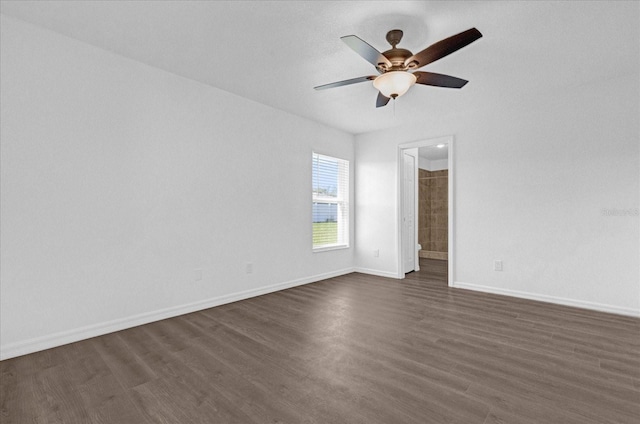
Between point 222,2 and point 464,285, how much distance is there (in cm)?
423

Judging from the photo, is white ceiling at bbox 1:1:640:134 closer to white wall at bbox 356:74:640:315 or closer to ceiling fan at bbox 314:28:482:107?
ceiling fan at bbox 314:28:482:107

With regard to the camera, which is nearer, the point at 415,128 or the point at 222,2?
the point at 222,2

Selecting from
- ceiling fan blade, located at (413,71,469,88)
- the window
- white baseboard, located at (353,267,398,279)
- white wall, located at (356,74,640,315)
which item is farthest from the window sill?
ceiling fan blade, located at (413,71,469,88)

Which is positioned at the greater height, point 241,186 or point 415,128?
point 415,128

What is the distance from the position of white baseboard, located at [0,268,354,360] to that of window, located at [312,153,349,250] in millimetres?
1278

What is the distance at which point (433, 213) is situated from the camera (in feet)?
24.8

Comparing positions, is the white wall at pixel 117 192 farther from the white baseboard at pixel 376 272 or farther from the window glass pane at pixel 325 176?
the white baseboard at pixel 376 272

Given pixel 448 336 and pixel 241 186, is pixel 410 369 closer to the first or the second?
pixel 448 336

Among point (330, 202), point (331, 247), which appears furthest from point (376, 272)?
point (330, 202)

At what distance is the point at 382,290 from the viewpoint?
4.09m

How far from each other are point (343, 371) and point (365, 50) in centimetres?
218

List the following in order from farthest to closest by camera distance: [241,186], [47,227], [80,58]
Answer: [241,186] < [80,58] < [47,227]

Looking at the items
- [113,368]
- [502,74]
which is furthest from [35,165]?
[502,74]

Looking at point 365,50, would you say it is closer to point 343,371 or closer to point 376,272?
point 343,371
